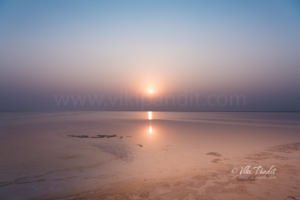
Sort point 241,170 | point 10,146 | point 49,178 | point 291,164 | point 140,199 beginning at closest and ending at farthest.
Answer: point 140,199 → point 49,178 → point 241,170 → point 291,164 → point 10,146

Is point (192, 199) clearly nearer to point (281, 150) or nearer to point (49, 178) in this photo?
point (49, 178)

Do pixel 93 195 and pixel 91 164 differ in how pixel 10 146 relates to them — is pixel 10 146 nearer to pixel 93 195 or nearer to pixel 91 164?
pixel 91 164

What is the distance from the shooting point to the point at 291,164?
965 cm

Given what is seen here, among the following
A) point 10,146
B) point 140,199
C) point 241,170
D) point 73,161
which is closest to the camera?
point 140,199

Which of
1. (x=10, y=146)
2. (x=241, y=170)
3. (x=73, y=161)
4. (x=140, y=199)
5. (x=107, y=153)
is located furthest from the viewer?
(x=10, y=146)

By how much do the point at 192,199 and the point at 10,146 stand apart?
12163 mm

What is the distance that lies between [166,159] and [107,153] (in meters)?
3.24

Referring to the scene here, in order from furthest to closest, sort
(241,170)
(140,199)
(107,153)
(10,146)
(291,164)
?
(10,146)
(107,153)
(291,164)
(241,170)
(140,199)

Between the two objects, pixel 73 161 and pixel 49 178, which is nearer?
pixel 49 178

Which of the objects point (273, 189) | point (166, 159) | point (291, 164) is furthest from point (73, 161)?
point (291, 164)

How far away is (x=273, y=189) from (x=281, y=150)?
22.2ft

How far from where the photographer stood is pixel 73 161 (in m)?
10.7

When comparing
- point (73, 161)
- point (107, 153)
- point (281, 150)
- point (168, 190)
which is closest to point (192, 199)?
point (168, 190)

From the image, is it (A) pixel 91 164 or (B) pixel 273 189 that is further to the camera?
(A) pixel 91 164
